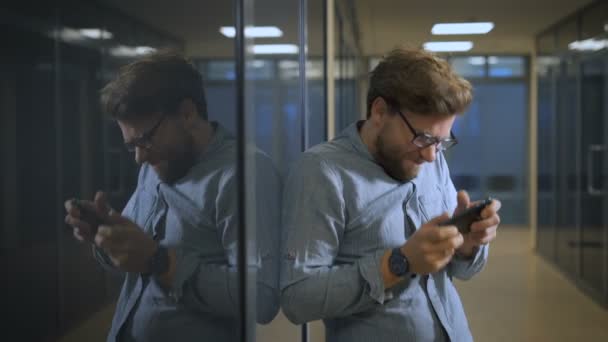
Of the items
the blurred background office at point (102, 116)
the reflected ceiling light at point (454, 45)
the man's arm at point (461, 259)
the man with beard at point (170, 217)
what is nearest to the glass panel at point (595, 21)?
the reflected ceiling light at point (454, 45)

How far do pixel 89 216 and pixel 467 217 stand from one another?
1157mm

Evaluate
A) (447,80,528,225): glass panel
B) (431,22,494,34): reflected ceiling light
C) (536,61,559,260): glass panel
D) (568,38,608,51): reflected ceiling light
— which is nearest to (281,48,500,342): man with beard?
(568,38,608,51): reflected ceiling light

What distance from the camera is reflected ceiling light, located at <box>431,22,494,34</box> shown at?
31.1 feet

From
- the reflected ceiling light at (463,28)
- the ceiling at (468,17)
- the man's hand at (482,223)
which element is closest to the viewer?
the man's hand at (482,223)

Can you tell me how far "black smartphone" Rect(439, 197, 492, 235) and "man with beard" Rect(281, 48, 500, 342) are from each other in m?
0.02

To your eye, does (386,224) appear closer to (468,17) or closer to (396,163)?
(396,163)

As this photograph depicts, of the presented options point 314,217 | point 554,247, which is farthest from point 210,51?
point 554,247

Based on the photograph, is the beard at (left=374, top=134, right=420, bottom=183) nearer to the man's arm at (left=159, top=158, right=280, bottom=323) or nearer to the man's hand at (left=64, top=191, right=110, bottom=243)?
the man's arm at (left=159, top=158, right=280, bottom=323)

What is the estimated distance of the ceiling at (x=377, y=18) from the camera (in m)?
0.76

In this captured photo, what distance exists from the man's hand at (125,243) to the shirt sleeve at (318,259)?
744 mm

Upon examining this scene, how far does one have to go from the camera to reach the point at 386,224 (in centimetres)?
154

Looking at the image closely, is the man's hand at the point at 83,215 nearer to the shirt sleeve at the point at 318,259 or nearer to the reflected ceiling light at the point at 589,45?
the shirt sleeve at the point at 318,259

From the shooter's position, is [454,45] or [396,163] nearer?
[396,163]

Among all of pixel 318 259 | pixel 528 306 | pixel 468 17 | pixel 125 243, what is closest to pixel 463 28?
pixel 468 17
